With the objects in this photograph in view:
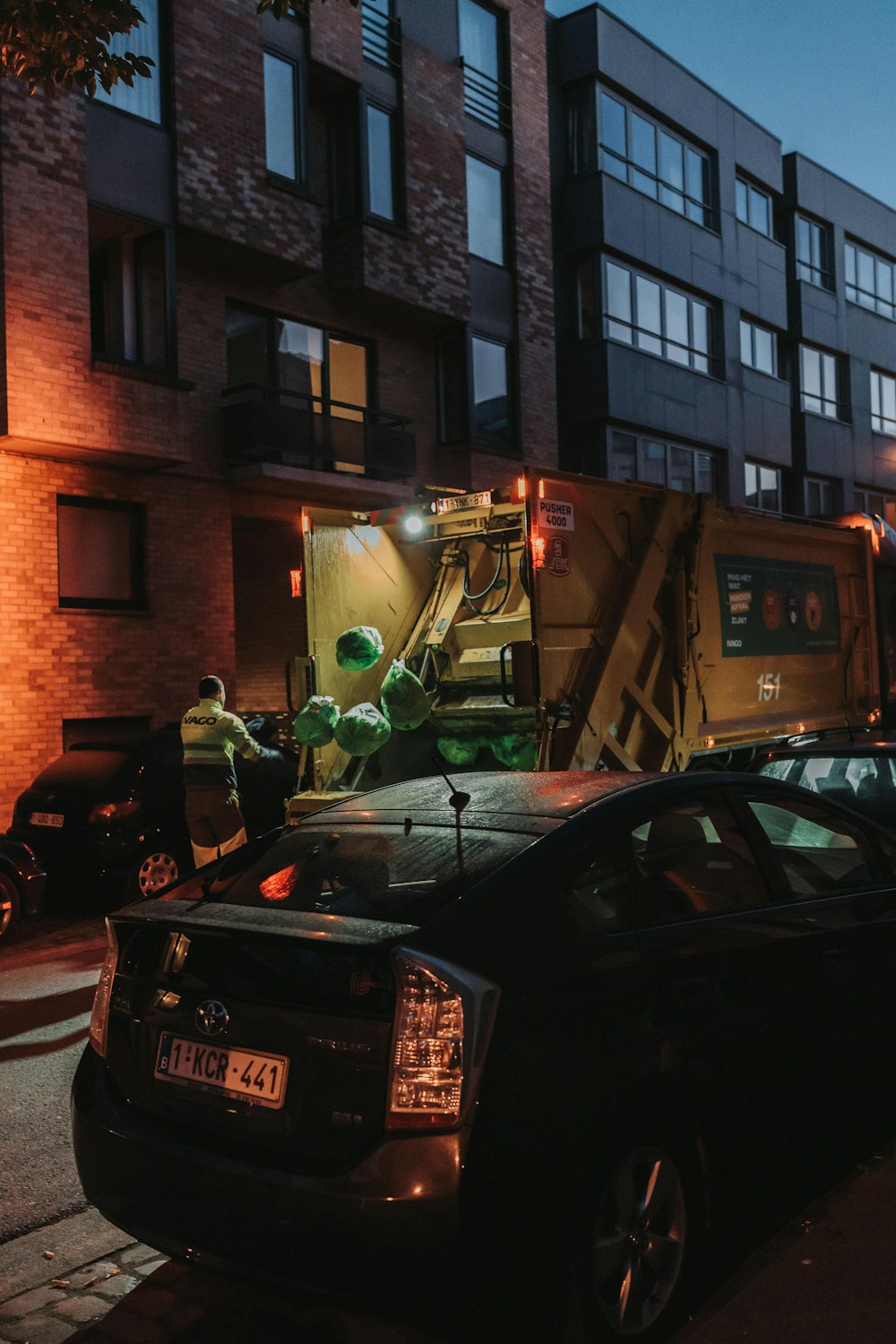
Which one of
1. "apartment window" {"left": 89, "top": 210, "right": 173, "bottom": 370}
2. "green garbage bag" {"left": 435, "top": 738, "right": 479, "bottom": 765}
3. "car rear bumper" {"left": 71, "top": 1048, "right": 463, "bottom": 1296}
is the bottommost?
"car rear bumper" {"left": 71, "top": 1048, "right": 463, "bottom": 1296}

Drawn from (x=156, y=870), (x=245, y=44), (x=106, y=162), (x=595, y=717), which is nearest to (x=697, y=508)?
(x=595, y=717)

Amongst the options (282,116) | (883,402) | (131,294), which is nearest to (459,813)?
(131,294)

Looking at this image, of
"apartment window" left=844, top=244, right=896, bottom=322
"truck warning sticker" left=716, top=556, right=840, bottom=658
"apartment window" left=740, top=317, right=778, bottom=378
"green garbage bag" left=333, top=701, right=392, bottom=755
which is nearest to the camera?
"green garbage bag" left=333, top=701, right=392, bottom=755

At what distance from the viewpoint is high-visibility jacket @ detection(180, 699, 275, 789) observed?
8906 mm

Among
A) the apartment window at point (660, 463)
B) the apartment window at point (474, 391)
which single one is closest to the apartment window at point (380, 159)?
the apartment window at point (474, 391)

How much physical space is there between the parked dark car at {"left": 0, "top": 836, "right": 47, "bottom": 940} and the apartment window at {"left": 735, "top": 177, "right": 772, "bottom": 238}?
862 inches

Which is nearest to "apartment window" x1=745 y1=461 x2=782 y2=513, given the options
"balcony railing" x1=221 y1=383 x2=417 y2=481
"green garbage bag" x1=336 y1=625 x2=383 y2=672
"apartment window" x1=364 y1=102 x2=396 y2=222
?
"balcony railing" x1=221 y1=383 x2=417 y2=481

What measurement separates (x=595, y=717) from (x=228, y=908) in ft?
19.6

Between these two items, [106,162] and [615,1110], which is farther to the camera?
[106,162]

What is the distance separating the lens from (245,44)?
619 inches

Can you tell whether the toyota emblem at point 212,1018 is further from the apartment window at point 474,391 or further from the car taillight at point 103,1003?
the apartment window at point 474,391

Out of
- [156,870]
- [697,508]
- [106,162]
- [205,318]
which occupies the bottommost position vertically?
[156,870]

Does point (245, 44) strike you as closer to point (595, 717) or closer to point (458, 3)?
point (458, 3)

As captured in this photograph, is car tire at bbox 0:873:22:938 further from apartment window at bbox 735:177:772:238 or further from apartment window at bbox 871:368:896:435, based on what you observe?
apartment window at bbox 871:368:896:435
